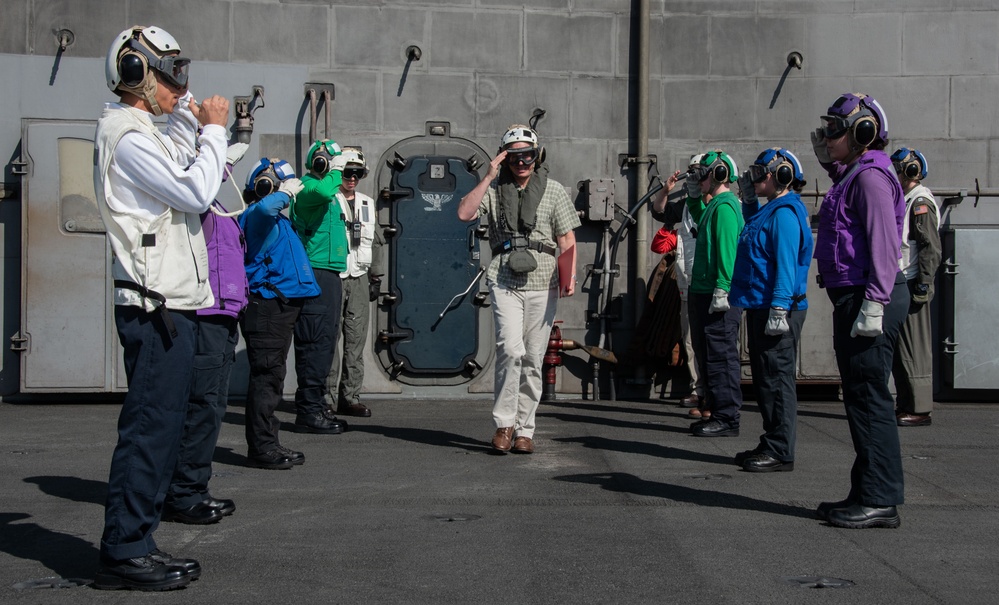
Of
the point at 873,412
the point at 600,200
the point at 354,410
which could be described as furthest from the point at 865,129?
the point at 354,410

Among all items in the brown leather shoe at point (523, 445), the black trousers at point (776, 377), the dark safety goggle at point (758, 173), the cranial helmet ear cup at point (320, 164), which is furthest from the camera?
the cranial helmet ear cup at point (320, 164)

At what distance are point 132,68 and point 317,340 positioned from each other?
A: 4.00m

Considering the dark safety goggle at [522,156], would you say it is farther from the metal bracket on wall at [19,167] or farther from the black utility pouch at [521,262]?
the metal bracket on wall at [19,167]

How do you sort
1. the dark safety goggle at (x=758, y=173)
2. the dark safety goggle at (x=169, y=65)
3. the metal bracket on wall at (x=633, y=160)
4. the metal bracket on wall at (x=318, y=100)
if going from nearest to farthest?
the dark safety goggle at (x=169, y=65)
the dark safety goggle at (x=758, y=173)
the metal bracket on wall at (x=318, y=100)
the metal bracket on wall at (x=633, y=160)

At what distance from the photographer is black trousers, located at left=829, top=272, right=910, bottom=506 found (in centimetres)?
522

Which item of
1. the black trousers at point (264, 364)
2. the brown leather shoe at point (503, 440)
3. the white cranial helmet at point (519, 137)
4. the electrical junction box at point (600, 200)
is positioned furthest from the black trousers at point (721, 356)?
the black trousers at point (264, 364)

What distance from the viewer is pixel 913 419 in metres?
8.91

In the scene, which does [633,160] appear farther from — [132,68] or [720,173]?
[132,68]

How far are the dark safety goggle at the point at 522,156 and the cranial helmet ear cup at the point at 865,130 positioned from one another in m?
2.41

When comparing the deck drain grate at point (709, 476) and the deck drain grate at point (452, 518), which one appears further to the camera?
the deck drain grate at point (709, 476)

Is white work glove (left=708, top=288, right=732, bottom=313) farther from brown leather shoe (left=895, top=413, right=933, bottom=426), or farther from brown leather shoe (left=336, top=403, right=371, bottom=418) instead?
brown leather shoe (left=336, top=403, right=371, bottom=418)

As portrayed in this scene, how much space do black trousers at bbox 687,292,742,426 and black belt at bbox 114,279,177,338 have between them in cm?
487

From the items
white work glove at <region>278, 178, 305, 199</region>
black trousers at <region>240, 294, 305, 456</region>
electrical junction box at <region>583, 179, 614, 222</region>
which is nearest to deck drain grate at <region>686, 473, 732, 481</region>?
black trousers at <region>240, 294, 305, 456</region>

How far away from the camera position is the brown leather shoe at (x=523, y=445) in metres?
7.35
